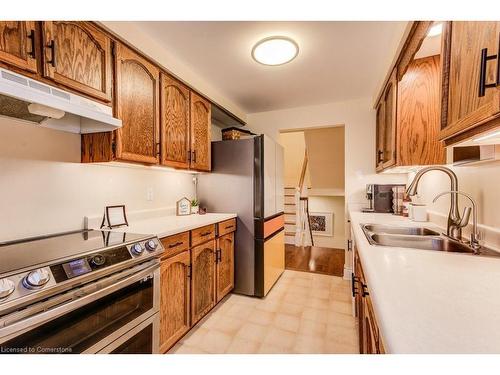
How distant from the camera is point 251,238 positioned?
2467 millimetres

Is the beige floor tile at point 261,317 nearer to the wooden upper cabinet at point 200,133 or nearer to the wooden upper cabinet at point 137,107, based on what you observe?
the wooden upper cabinet at point 200,133

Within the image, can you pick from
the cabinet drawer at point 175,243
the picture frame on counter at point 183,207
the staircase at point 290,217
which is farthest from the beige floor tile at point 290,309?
the staircase at point 290,217

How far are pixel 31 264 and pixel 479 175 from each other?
7.06 ft

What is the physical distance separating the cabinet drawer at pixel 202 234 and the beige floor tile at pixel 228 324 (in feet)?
2.32

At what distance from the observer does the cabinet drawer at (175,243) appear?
1583mm

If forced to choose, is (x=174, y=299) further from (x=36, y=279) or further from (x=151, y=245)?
(x=36, y=279)

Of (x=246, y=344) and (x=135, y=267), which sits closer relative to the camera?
(x=135, y=267)

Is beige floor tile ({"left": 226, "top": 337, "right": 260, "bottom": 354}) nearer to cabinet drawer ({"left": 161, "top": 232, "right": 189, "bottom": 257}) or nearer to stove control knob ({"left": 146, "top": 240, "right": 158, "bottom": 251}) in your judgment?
cabinet drawer ({"left": 161, "top": 232, "right": 189, "bottom": 257})

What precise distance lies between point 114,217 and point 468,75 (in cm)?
210

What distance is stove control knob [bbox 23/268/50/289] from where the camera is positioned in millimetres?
839

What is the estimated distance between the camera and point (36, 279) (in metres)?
0.86

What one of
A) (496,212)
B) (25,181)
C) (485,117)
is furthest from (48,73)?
(496,212)
